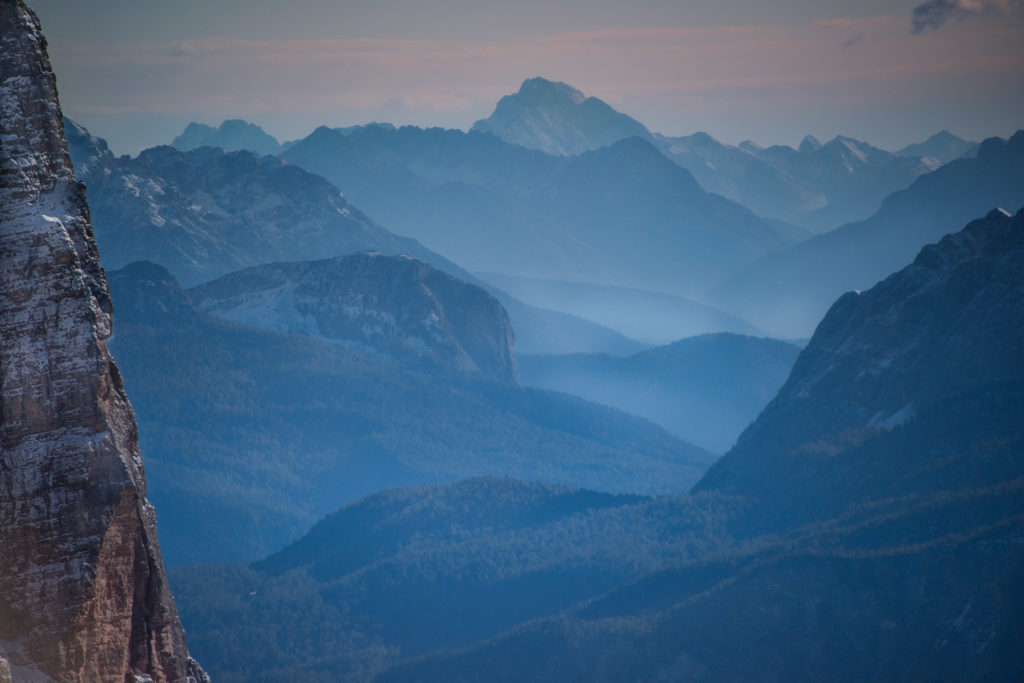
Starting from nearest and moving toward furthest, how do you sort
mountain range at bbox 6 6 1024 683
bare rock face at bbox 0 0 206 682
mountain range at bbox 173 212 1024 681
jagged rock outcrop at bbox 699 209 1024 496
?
bare rock face at bbox 0 0 206 682, mountain range at bbox 6 6 1024 683, mountain range at bbox 173 212 1024 681, jagged rock outcrop at bbox 699 209 1024 496

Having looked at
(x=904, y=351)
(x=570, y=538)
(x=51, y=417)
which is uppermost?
(x=904, y=351)

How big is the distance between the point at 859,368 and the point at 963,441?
28.9 m

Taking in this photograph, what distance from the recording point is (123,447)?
34250 mm

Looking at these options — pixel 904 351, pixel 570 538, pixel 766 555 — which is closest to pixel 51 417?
pixel 766 555

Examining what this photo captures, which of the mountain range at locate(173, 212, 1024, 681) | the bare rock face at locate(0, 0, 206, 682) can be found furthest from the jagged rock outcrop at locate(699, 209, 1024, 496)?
the bare rock face at locate(0, 0, 206, 682)

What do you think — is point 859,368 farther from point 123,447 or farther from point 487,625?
point 123,447

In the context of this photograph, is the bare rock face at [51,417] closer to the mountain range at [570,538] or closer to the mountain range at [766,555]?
the mountain range at [570,538]

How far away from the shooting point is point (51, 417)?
32.5 meters

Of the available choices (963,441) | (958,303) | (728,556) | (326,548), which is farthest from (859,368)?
(326,548)

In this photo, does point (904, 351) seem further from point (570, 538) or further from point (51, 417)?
point (51, 417)

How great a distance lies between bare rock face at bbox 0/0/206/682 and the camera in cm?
3209

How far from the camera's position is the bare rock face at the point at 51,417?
32.1 meters

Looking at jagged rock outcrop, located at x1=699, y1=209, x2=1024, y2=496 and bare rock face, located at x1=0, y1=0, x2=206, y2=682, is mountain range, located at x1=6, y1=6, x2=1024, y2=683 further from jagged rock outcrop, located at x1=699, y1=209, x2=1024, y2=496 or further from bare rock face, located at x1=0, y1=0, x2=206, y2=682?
jagged rock outcrop, located at x1=699, y1=209, x2=1024, y2=496

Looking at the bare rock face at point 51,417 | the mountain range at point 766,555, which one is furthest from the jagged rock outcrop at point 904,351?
the bare rock face at point 51,417
